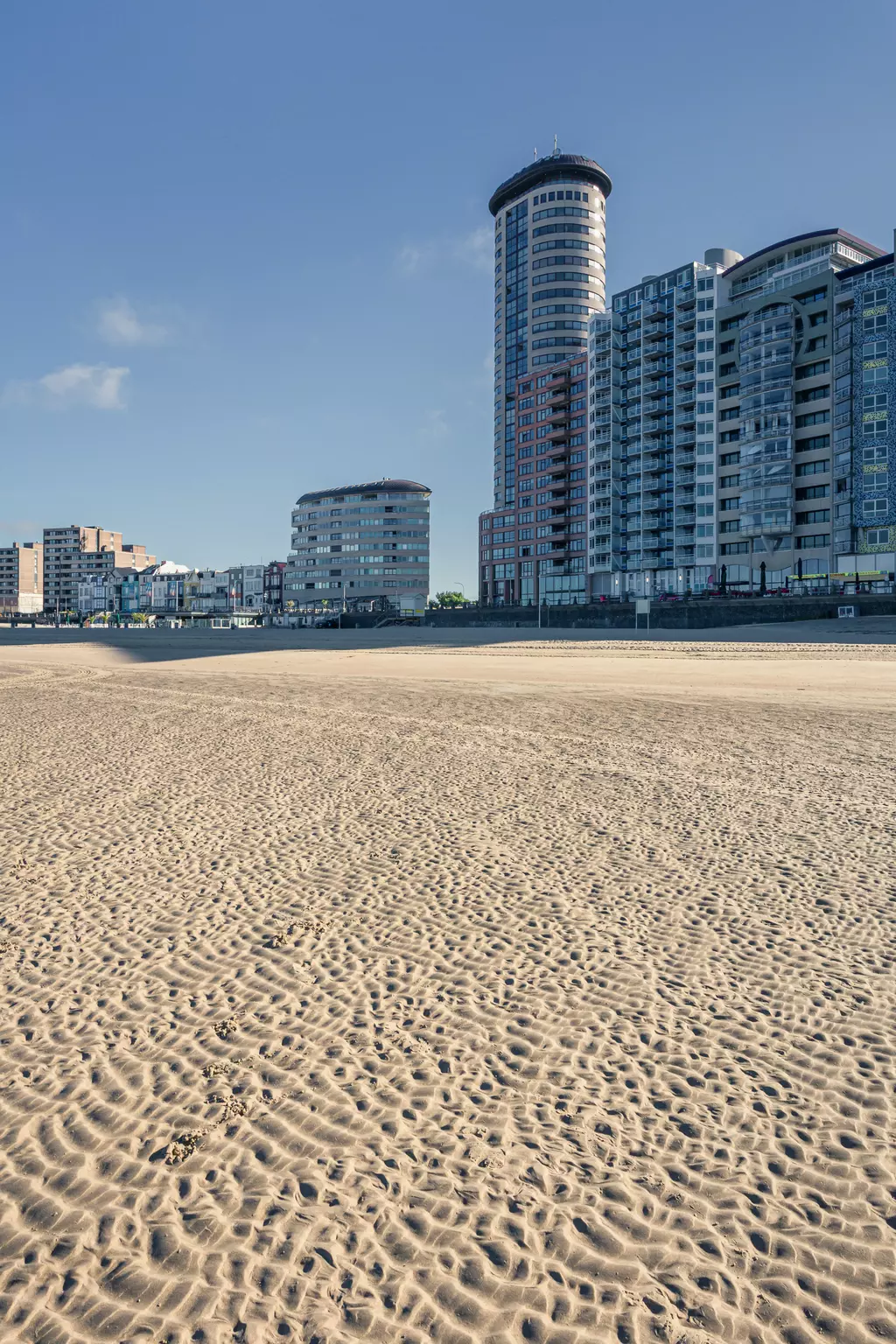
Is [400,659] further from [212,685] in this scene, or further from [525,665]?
[212,685]

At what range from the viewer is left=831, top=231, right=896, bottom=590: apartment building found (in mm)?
74875

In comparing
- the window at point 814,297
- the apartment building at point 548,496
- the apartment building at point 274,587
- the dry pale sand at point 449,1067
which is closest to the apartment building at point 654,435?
the apartment building at point 548,496

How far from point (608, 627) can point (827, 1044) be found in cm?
6744

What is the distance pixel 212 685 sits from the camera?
58.3ft

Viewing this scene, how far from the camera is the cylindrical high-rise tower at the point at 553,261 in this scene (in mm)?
134000

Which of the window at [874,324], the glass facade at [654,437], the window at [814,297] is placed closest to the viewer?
the window at [874,324]

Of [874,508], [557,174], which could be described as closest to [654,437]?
[874,508]

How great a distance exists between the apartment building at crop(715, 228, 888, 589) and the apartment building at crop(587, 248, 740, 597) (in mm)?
5623

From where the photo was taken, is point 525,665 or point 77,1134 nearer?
point 77,1134

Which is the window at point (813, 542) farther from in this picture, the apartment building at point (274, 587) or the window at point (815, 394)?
the apartment building at point (274, 587)

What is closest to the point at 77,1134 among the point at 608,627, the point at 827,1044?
the point at 827,1044

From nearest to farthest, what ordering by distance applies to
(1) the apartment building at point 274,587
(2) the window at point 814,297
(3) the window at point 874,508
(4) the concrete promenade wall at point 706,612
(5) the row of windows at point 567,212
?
(4) the concrete promenade wall at point 706,612 → (3) the window at point 874,508 → (2) the window at point 814,297 → (5) the row of windows at point 567,212 → (1) the apartment building at point 274,587

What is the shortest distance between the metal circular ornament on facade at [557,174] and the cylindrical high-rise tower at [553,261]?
0.15 meters

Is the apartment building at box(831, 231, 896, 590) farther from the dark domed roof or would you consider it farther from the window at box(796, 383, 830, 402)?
the dark domed roof
